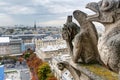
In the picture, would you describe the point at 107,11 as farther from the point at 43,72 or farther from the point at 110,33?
the point at 43,72

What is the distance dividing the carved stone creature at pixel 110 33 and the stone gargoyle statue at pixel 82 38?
0.76 meters

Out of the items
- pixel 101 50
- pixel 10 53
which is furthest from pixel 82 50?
pixel 10 53

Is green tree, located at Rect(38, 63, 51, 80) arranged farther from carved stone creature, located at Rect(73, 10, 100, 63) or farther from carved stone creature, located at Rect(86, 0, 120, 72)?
carved stone creature, located at Rect(86, 0, 120, 72)

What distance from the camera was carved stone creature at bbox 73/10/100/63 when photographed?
13.0ft

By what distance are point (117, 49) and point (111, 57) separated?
0.36 feet

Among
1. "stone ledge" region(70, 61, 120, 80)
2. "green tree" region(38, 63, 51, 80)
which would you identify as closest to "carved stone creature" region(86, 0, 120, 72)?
"stone ledge" region(70, 61, 120, 80)

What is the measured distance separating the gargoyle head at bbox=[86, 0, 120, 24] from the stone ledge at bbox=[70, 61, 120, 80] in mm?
680

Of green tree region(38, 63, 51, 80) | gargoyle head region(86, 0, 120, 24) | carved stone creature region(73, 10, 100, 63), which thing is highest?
gargoyle head region(86, 0, 120, 24)

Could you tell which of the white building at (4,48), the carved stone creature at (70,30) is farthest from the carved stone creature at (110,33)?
the white building at (4,48)

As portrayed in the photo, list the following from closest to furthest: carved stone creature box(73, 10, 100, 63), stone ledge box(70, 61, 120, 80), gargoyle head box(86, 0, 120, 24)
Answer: gargoyle head box(86, 0, 120, 24)
stone ledge box(70, 61, 120, 80)
carved stone creature box(73, 10, 100, 63)

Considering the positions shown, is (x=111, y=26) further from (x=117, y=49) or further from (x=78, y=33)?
(x=78, y=33)

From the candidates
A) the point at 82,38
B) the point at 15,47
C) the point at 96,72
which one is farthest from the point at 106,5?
the point at 15,47

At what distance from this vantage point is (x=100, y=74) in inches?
141

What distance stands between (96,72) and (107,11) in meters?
0.93
